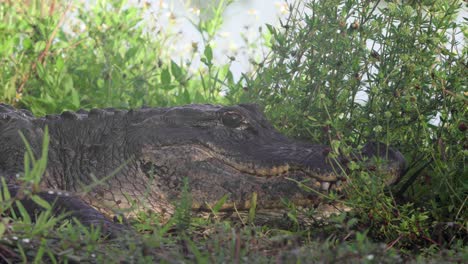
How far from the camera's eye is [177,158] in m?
4.71

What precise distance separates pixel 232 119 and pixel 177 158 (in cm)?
41

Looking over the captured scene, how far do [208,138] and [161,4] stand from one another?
12.3 ft

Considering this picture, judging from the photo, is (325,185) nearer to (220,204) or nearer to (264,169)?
(264,169)

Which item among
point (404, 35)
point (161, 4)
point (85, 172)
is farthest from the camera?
point (161, 4)

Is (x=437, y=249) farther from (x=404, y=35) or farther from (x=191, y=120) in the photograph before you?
(x=191, y=120)

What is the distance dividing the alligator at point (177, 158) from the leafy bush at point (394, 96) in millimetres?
295

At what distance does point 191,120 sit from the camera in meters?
4.80

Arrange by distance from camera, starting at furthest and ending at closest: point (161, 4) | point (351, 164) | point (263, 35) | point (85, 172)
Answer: point (161, 4)
point (263, 35)
point (85, 172)
point (351, 164)

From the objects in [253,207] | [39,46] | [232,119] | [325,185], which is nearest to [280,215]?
[253,207]

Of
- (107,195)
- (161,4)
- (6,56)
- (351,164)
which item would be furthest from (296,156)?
(161,4)

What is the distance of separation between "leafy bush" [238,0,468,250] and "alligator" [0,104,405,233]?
30 centimetres

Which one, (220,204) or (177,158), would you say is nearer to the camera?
(220,204)

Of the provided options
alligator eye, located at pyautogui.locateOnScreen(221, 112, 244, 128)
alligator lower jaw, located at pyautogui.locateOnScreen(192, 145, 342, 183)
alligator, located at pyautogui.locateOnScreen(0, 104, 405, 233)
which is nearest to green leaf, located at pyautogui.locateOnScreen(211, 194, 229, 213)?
alligator, located at pyautogui.locateOnScreen(0, 104, 405, 233)

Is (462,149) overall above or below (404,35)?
below
